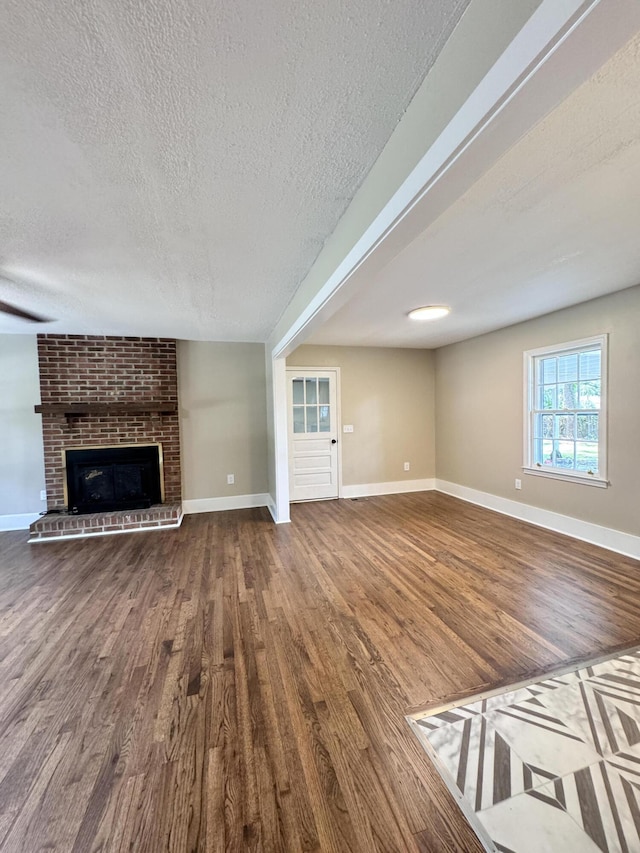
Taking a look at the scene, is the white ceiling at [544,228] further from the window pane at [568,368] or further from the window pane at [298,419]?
the window pane at [298,419]

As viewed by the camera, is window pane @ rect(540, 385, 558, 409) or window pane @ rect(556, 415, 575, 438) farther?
window pane @ rect(540, 385, 558, 409)

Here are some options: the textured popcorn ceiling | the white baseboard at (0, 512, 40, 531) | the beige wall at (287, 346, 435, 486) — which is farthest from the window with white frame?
the white baseboard at (0, 512, 40, 531)

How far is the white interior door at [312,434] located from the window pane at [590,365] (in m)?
3.11

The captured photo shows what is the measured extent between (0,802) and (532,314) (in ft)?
16.8

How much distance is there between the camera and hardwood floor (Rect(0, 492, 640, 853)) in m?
1.16

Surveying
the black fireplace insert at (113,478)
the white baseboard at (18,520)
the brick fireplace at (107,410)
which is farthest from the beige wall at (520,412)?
the white baseboard at (18,520)

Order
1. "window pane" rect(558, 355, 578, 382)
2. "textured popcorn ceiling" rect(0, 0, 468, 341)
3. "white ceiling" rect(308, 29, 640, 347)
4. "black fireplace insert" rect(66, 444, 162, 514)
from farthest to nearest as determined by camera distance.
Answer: "black fireplace insert" rect(66, 444, 162, 514) < "window pane" rect(558, 355, 578, 382) < "white ceiling" rect(308, 29, 640, 347) < "textured popcorn ceiling" rect(0, 0, 468, 341)

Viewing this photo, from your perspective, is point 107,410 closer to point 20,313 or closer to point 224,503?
point 20,313

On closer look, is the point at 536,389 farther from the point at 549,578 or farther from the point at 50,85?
the point at 50,85

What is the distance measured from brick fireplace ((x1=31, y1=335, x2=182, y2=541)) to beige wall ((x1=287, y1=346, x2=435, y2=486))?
1961mm

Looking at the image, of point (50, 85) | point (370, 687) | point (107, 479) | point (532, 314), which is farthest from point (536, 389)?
point (107, 479)

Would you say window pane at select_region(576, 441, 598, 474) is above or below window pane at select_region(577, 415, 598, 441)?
below

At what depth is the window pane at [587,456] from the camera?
3447 mm

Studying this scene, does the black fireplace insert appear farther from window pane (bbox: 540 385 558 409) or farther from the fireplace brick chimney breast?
window pane (bbox: 540 385 558 409)
